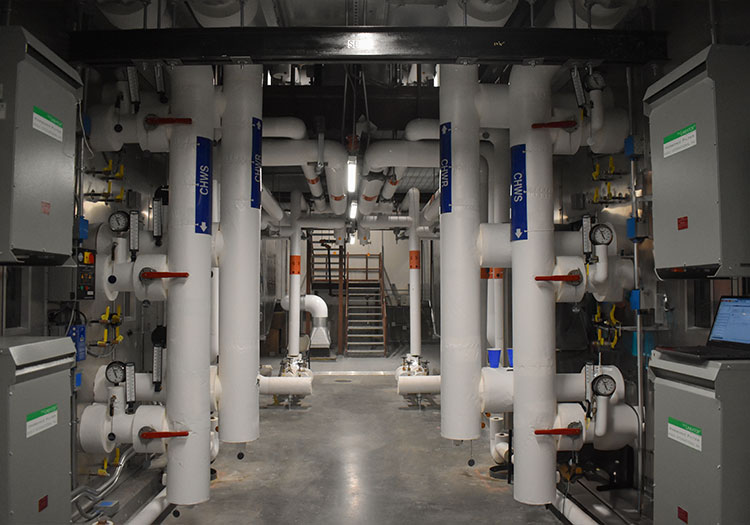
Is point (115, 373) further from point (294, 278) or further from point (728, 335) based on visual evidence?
point (294, 278)

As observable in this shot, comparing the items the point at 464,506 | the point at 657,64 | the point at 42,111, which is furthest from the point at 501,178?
the point at 42,111

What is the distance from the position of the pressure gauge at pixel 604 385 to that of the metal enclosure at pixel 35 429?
9.55 feet

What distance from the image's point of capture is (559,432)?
3082 mm

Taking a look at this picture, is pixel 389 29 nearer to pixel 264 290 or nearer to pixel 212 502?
pixel 212 502

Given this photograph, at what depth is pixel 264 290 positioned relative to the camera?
9.26 m

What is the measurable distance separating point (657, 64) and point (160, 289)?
11.4 ft

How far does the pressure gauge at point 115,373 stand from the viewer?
330 cm

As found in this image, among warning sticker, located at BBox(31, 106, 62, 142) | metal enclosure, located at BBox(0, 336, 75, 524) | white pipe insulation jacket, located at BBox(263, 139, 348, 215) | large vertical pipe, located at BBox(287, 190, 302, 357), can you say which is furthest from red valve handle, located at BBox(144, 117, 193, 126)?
large vertical pipe, located at BBox(287, 190, 302, 357)

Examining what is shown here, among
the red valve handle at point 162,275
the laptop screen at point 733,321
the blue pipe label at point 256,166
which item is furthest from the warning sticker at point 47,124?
the laptop screen at point 733,321

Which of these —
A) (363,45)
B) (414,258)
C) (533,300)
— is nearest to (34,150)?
(363,45)

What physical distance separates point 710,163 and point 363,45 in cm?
178

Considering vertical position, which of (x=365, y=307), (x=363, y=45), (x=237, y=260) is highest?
(x=363, y=45)

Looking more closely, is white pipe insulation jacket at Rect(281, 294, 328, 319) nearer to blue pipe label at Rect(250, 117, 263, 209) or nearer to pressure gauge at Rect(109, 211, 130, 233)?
blue pipe label at Rect(250, 117, 263, 209)

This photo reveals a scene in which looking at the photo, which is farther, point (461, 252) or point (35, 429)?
point (461, 252)
